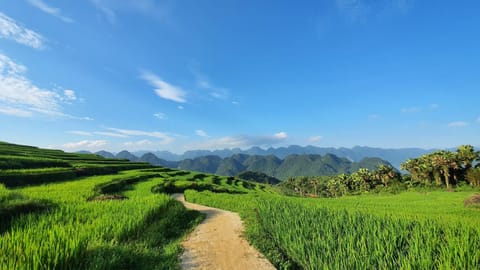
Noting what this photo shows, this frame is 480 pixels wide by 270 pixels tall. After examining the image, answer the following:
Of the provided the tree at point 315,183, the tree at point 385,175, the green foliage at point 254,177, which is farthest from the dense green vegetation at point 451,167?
the green foliage at point 254,177

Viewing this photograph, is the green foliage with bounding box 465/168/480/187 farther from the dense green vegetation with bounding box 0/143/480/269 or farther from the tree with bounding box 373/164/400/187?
the dense green vegetation with bounding box 0/143/480/269

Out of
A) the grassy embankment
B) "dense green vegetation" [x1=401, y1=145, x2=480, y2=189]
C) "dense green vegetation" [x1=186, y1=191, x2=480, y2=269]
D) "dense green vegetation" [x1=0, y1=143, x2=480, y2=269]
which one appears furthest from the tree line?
the grassy embankment

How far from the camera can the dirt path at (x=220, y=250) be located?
8055 millimetres

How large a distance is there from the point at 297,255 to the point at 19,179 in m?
23.9

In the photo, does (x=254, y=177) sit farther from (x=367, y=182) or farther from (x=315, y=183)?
(x=367, y=182)

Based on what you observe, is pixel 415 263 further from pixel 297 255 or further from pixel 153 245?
pixel 153 245

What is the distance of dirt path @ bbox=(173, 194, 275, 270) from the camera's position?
805 centimetres

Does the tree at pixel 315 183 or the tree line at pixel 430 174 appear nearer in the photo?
the tree line at pixel 430 174

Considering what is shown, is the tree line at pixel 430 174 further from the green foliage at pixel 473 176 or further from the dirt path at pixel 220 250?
the dirt path at pixel 220 250

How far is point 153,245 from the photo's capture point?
9.55m

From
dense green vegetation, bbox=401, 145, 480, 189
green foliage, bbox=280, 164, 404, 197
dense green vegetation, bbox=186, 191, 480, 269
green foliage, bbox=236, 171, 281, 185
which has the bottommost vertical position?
green foliage, bbox=236, 171, 281, 185

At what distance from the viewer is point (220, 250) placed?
370 inches

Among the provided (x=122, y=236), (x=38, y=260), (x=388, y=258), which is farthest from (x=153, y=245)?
(x=388, y=258)

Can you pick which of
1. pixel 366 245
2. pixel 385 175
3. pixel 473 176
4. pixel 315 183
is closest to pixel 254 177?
pixel 315 183
